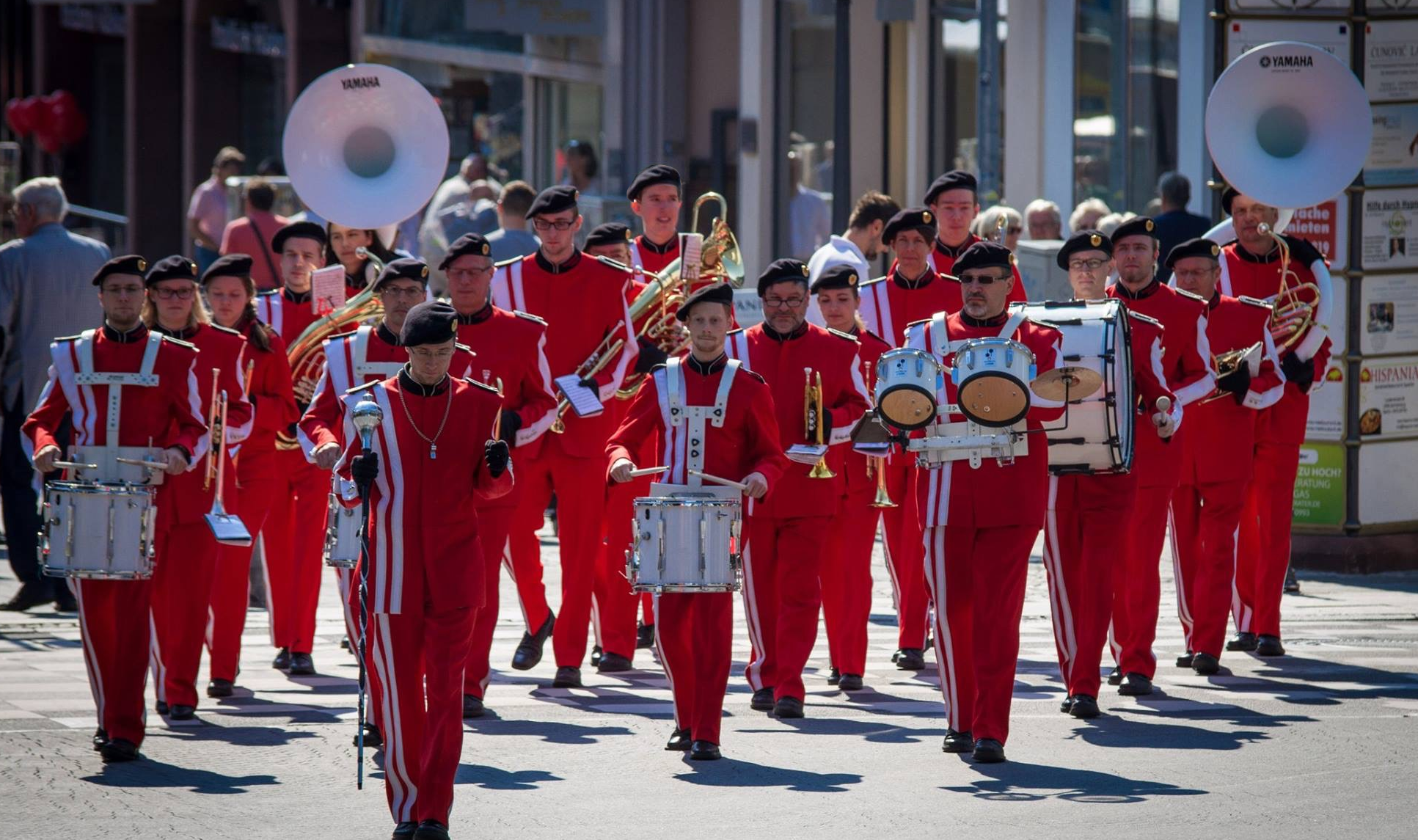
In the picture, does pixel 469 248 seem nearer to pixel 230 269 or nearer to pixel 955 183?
pixel 230 269

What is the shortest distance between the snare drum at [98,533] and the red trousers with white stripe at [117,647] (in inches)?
6.7

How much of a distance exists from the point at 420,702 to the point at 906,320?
4502 mm

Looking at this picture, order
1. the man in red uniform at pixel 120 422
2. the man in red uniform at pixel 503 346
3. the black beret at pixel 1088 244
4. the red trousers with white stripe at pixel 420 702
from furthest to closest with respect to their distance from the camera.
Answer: the black beret at pixel 1088 244, the man in red uniform at pixel 503 346, the man in red uniform at pixel 120 422, the red trousers with white stripe at pixel 420 702

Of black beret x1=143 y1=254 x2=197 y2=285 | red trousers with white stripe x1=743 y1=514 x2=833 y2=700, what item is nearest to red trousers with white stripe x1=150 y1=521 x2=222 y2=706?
black beret x1=143 y1=254 x2=197 y2=285

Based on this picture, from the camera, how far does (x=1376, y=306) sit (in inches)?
569

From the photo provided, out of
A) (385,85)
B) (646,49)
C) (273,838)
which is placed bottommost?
(273,838)

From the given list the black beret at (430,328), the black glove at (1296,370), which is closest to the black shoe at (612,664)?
the black glove at (1296,370)

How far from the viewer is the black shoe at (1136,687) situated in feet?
35.2

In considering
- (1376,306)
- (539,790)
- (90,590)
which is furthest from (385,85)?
(1376,306)

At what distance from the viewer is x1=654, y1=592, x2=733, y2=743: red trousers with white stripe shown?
931 cm

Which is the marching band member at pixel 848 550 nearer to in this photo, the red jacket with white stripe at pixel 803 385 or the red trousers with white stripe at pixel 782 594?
the red jacket with white stripe at pixel 803 385

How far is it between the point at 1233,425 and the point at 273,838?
5.47m

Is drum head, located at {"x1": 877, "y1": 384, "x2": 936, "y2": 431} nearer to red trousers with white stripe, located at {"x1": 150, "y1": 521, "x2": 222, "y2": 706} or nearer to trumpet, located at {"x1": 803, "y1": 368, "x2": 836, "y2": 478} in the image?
trumpet, located at {"x1": 803, "y1": 368, "x2": 836, "y2": 478}

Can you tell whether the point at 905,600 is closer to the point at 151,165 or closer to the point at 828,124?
the point at 828,124
